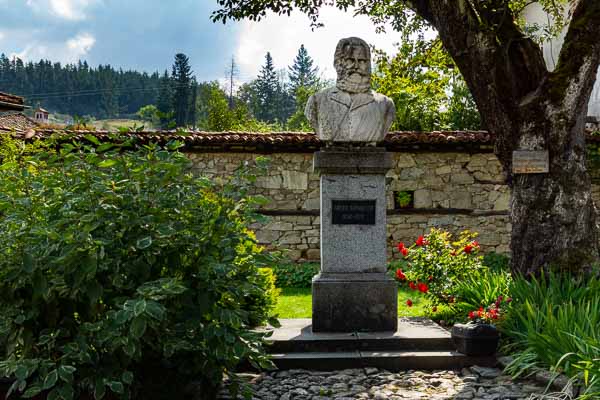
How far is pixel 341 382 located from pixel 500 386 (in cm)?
120

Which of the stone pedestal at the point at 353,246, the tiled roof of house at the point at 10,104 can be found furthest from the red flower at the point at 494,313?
the tiled roof of house at the point at 10,104

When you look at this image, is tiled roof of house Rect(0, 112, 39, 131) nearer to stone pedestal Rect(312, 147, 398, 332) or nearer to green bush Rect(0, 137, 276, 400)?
stone pedestal Rect(312, 147, 398, 332)

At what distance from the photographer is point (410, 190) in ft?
38.6

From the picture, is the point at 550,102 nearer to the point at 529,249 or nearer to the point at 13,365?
the point at 529,249

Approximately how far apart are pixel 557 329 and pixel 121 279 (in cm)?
316

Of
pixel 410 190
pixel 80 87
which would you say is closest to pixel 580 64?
pixel 410 190

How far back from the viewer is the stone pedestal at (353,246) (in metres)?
5.67

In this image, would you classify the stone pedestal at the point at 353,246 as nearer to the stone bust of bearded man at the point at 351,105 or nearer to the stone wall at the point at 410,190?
the stone bust of bearded man at the point at 351,105

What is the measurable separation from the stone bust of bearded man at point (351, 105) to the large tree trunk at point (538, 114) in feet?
4.73

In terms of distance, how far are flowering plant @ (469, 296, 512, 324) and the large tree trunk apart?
0.95 m

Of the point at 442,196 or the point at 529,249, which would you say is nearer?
the point at 529,249

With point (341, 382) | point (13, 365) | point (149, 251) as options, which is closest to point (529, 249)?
point (341, 382)

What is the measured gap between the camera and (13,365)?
3.15 m

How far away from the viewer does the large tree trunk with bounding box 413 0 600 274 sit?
20.6ft
